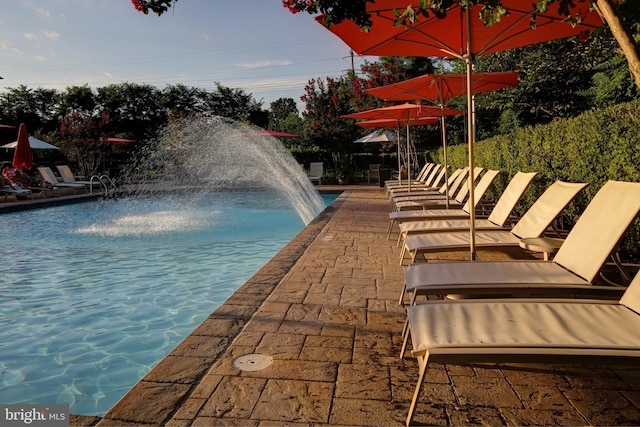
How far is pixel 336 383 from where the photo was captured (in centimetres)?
256

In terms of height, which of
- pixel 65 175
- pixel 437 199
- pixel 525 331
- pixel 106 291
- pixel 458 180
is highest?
pixel 65 175

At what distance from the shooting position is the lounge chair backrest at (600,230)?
3.06 m

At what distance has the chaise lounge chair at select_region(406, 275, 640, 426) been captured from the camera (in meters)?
2.04

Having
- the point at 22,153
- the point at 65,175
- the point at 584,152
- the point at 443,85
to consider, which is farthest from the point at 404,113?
the point at 65,175

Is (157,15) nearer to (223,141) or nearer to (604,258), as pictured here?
(604,258)

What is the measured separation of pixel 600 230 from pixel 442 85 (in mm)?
4004

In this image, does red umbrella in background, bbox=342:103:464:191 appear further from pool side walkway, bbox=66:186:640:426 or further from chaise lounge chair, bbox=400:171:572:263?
pool side walkway, bbox=66:186:640:426

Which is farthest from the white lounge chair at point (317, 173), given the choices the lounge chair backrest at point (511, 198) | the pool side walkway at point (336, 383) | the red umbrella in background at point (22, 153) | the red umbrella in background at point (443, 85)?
the pool side walkway at point (336, 383)

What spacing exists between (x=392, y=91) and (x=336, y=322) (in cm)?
517

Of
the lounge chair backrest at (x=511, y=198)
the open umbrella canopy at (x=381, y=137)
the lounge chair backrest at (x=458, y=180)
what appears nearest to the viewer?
the lounge chair backrest at (x=511, y=198)

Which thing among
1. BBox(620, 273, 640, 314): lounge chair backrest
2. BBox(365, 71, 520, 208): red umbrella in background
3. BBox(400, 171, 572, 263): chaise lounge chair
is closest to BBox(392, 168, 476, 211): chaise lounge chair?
BBox(365, 71, 520, 208): red umbrella in background

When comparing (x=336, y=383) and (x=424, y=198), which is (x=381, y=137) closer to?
(x=424, y=198)

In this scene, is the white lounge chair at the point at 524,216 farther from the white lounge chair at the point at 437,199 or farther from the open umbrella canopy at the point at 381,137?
the open umbrella canopy at the point at 381,137

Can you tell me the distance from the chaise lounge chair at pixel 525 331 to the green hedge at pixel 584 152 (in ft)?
8.16
